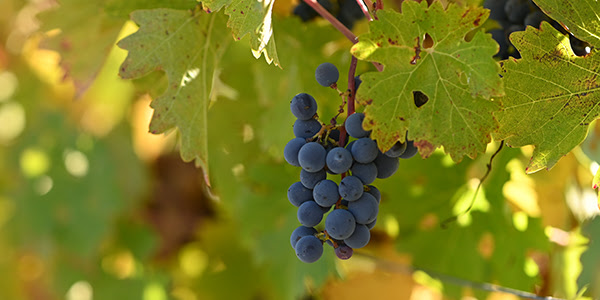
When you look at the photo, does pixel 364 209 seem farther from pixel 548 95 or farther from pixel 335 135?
pixel 548 95

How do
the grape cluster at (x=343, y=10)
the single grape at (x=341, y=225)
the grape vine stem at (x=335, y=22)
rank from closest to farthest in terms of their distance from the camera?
1. the single grape at (x=341, y=225)
2. the grape vine stem at (x=335, y=22)
3. the grape cluster at (x=343, y=10)

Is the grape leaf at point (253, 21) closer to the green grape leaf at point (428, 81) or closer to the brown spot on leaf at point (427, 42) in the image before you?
the green grape leaf at point (428, 81)

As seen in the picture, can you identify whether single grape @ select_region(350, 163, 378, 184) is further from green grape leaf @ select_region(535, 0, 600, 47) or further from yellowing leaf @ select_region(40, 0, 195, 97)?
yellowing leaf @ select_region(40, 0, 195, 97)

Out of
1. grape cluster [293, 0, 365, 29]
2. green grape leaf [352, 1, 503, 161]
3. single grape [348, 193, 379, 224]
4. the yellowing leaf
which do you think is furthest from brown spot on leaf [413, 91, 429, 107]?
the yellowing leaf

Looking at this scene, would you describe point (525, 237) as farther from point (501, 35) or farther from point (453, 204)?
point (501, 35)

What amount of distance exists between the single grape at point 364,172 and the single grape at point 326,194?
3cm

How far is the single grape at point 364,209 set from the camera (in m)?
0.54

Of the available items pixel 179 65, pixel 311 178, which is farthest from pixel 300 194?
pixel 179 65

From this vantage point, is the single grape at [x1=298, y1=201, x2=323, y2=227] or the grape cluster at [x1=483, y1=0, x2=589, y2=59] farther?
the grape cluster at [x1=483, y1=0, x2=589, y2=59]

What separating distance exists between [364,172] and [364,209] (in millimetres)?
40

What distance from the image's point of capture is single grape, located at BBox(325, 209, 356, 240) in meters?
0.53

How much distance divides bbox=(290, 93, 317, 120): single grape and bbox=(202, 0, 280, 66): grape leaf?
47 millimetres

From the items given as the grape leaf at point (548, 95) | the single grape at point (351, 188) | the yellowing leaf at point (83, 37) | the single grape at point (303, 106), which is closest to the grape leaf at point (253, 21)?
the single grape at point (303, 106)

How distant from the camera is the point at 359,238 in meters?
0.54
